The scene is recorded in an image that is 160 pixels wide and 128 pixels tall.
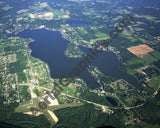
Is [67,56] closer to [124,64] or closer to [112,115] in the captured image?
[124,64]

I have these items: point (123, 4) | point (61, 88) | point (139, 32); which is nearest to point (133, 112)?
point (61, 88)

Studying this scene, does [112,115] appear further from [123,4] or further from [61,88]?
[123,4]

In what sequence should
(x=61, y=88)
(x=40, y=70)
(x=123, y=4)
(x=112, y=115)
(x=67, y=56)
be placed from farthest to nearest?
(x=123, y=4) < (x=67, y=56) < (x=40, y=70) < (x=61, y=88) < (x=112, y=115)

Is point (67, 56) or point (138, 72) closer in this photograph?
point (138, 72)

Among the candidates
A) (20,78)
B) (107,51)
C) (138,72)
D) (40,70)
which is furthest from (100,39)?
(20,78)

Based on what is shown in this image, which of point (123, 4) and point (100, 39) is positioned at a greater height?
point (123, 4)

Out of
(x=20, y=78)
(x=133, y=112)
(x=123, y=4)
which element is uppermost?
(x=123, y=4)

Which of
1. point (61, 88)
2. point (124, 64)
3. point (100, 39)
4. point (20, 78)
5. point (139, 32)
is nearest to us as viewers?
point (61, 88)
